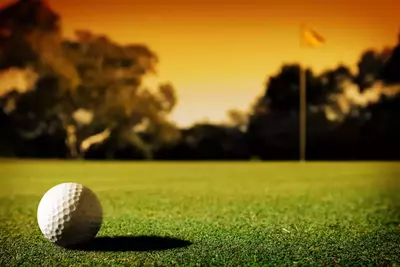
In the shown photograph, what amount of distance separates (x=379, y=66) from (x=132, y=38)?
40.2ft

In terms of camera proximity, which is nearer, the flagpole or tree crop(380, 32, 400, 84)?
the flagpole

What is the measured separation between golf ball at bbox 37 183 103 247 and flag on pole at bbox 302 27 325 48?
1778cm

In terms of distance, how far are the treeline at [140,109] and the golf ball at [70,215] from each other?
20.4 metres

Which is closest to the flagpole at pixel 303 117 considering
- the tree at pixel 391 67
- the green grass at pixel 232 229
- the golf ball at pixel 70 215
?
the tree at pixel 391 67

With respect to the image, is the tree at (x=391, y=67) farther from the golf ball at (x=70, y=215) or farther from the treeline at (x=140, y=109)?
the golf ball at (x=70, y=215)

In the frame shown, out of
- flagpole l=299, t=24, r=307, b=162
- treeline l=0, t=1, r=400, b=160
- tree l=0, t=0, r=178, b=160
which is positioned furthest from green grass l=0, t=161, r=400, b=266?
tree l=0, t=0, r=178, b=160

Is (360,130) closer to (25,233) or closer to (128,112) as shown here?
(128,112)

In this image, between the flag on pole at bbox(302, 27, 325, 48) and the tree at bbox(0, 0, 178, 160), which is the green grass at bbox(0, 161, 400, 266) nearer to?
the flag on pole at bbox(302, 27, 325, 48)

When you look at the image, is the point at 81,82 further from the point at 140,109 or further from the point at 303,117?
the point at 303,117

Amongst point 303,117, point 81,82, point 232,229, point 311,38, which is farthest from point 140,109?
point 232,229

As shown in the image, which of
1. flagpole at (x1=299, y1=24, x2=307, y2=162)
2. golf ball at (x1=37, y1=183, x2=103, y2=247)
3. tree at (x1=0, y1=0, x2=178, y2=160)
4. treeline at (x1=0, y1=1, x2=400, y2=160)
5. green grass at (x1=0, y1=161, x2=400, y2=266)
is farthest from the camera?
tree at (x1=0, y1=0, x2=178, y2=160)

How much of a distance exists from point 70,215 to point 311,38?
18.1 m

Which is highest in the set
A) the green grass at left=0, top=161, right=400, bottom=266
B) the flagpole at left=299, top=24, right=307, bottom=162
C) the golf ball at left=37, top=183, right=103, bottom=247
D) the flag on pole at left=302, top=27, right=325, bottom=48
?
the flag on pole at left=302, top=27, right=325, bottom=48

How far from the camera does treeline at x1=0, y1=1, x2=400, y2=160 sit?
24.0m
